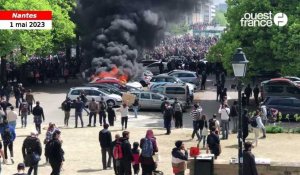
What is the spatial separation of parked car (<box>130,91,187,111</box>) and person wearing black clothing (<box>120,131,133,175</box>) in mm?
18284

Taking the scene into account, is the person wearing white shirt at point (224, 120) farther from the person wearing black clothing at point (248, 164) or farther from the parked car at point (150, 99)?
the person wearing black clothing at point (248, 164)

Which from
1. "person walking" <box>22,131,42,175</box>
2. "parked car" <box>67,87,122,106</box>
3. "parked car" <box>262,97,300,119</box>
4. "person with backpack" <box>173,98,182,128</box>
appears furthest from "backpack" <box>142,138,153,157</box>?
"parked car" <box>67,87,122,106</box>

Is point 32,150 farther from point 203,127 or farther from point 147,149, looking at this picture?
point 203,127

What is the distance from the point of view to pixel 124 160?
64.0 ft

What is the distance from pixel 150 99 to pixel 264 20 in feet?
29.0

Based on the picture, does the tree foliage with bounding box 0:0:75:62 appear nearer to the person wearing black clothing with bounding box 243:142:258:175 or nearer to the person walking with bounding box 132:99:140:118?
the person walking with bounding box 132:99:140:118

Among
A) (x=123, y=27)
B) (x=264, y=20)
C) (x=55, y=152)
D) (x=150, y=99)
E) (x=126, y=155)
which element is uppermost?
(x=123, y=27)

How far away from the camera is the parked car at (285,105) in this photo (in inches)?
1342

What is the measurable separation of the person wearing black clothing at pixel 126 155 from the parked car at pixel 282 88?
20.5 meters

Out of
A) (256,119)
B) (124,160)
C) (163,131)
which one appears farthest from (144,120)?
(124,160)

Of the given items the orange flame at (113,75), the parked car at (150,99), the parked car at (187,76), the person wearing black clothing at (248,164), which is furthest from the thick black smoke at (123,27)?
the person wearing black clothing at (248,164)

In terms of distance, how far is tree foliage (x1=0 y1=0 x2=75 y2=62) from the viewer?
4478 cm

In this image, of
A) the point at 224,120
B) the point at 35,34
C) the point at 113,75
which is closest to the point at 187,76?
the point at 113,75

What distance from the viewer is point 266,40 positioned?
40.9 meters
